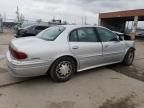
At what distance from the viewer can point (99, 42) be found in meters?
→ 4.52

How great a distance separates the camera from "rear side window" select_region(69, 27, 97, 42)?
404 cm

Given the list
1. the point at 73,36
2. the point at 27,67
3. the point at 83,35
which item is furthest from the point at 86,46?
the point at 27,67

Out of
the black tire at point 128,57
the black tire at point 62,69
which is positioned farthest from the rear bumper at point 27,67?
the black tire at point 128,57

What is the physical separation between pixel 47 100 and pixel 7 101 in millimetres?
786

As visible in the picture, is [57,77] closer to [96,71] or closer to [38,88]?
[38,88]

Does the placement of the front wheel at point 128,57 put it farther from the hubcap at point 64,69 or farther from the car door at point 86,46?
the hubcap at point 64,69

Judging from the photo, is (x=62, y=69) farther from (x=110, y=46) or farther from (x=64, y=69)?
(x=110, y=46)

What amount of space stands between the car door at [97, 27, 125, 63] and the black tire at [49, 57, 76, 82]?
125cm

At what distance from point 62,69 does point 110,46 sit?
1.84 meters

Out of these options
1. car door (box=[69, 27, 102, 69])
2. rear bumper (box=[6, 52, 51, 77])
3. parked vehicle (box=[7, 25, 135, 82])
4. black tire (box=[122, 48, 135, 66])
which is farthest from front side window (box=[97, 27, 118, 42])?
rear bumper (box=[6, 52, 51, 77])

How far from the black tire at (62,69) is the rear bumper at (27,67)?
0.25m

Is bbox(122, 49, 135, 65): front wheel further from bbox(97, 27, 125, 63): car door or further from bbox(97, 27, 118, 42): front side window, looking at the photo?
bbox(97, 27, 118, 42): front side window

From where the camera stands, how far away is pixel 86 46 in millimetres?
4152

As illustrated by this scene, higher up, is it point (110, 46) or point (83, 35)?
point (83, 35)
